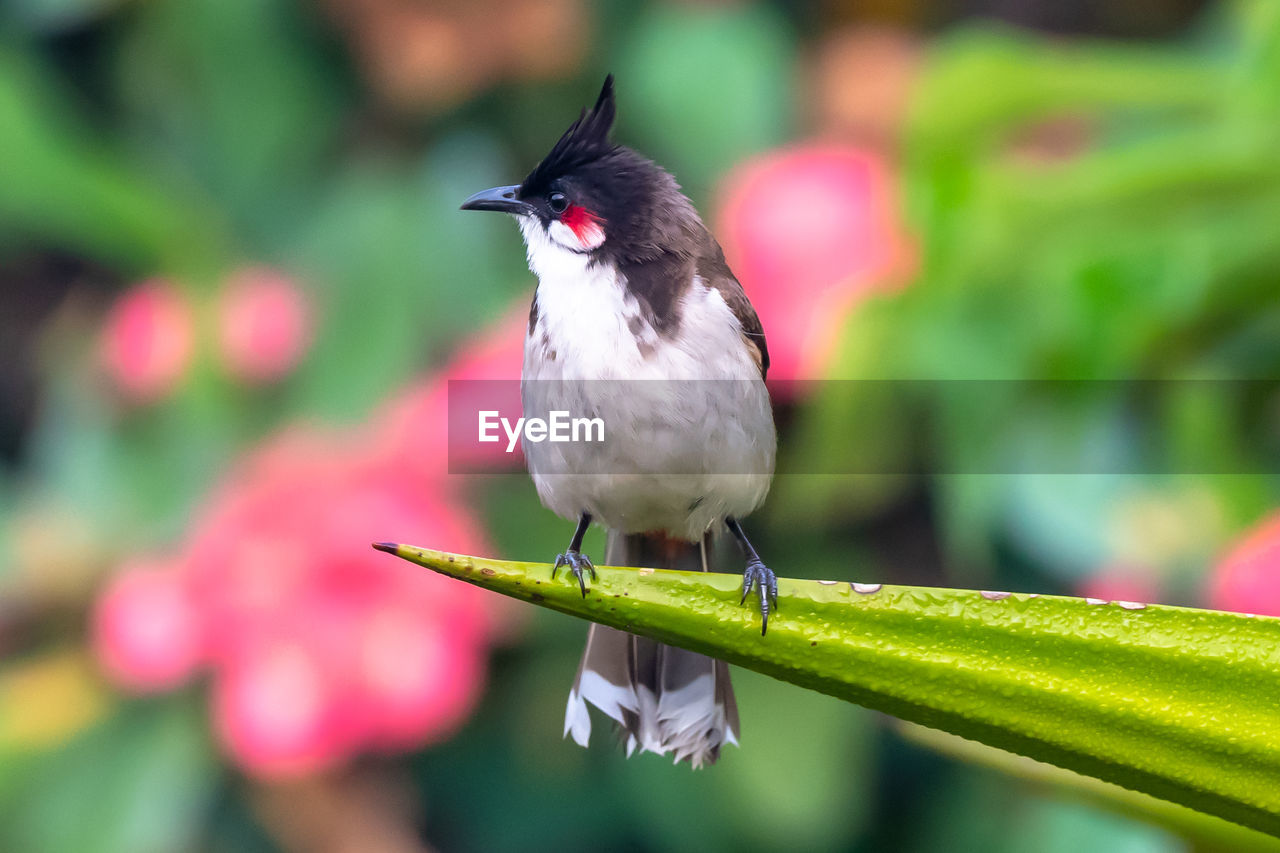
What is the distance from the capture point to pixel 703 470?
45 cm

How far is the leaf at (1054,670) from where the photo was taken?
280 mm

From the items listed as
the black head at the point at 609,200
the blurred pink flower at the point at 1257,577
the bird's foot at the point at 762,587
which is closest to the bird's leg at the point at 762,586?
the bird's foot at the point at 762,587

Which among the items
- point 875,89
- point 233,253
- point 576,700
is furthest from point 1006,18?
point 576,700

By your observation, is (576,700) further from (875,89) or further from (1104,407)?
(875,89)

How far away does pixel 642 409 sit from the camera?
0.41 metres

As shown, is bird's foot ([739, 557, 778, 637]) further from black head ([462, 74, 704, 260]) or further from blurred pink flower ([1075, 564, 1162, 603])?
blurred pink flower ([1075, 564, 1162, 603])

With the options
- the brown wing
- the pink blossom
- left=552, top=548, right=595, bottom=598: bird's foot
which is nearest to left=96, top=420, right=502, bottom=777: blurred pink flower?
the pink blossom

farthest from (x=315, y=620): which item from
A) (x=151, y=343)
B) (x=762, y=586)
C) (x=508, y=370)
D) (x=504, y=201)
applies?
(x=762, y=586)

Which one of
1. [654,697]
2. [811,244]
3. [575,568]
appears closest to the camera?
[575,568]

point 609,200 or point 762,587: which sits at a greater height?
point 609,200

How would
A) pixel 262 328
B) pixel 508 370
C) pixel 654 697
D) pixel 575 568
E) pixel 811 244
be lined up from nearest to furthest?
1. pixel 575 568
2. pixel 654 697
3. pixel 508 370
4. pixel 811 244
5. pixel 262 328

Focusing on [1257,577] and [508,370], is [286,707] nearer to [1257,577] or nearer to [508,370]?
[508,370]

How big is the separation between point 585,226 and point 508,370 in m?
0.39

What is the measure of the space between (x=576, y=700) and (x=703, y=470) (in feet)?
0.41
